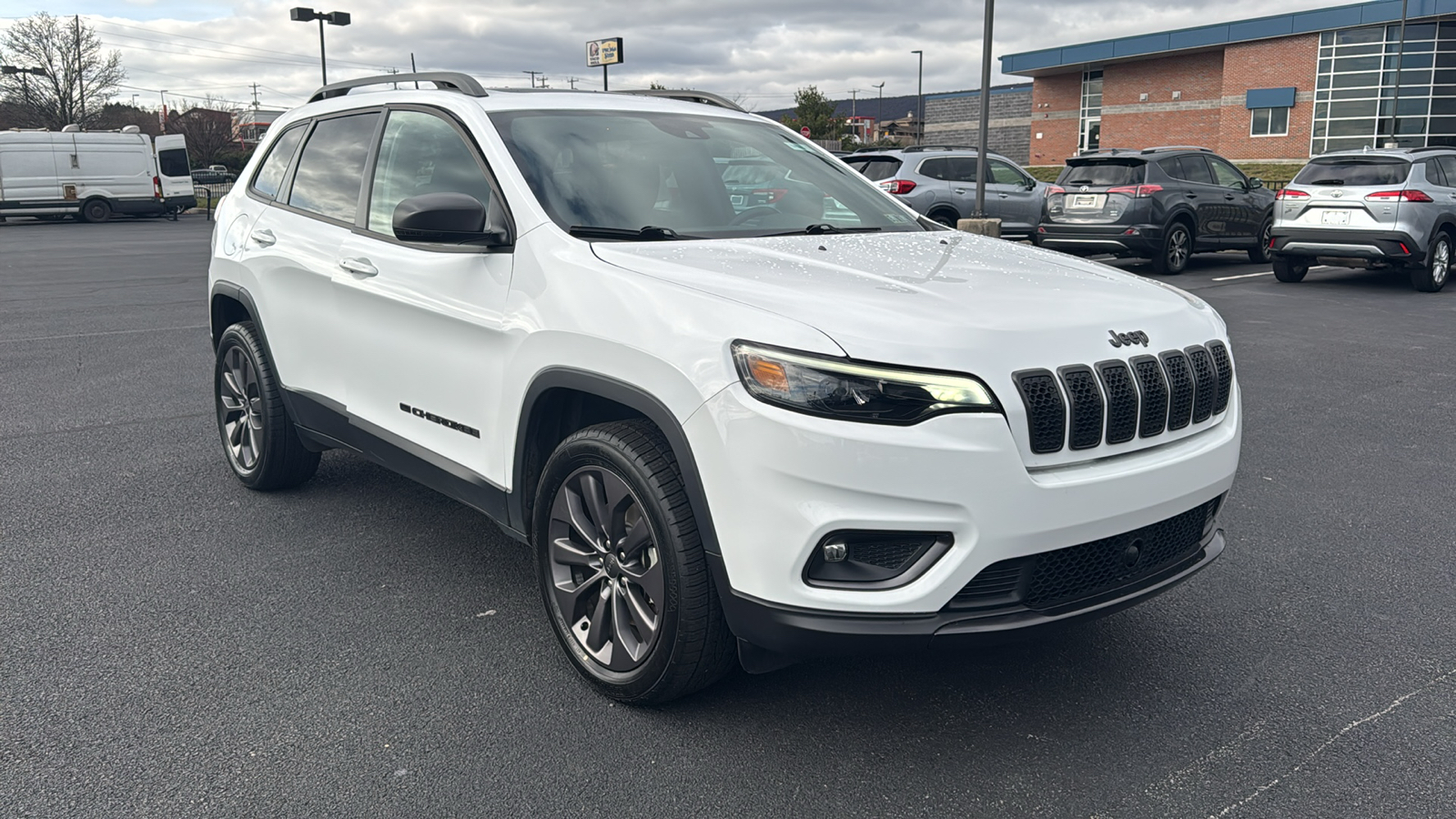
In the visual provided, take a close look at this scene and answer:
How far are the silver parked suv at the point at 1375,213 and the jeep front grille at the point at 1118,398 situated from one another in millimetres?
11790

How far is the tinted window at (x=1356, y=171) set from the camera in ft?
43.0

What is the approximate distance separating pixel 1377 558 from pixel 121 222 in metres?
38.2

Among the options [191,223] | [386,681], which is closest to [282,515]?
[386,681]

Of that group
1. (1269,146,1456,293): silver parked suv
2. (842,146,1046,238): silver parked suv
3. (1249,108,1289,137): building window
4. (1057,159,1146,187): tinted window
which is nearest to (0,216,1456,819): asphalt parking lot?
(1269,146,1456,293): silver parked suv

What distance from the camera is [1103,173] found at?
583 inches

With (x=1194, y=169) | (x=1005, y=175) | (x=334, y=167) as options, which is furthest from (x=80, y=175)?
(x=334, y=167)

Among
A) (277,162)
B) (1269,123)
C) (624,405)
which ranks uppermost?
(1269,123)

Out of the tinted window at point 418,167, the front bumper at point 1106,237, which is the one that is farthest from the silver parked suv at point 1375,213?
the tinted window at point 418,167

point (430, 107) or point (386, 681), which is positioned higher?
point (430, 107)

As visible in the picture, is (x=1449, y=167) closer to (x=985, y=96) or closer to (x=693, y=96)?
(x=985, y=96)

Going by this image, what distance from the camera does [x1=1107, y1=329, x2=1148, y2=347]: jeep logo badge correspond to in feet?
9.27

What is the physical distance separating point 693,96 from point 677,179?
1.13m

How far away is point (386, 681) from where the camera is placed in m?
3.27

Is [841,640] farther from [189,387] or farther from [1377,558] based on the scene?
[189,387]
